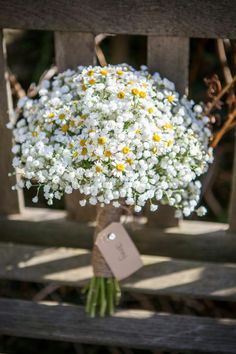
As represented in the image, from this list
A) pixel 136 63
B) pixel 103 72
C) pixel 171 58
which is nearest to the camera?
pixel 103 72

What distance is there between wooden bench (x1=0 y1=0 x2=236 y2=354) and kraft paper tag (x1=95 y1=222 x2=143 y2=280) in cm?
8

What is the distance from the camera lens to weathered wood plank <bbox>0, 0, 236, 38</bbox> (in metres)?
1.54

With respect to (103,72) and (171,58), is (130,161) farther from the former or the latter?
(171,58)

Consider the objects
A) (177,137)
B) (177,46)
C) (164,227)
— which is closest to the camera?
(177,137)

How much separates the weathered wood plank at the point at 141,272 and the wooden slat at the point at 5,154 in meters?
0.14

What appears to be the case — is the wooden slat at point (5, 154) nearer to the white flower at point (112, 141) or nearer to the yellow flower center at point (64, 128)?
the white flower at point (112, 141)

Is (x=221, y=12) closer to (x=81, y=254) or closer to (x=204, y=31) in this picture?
(x=204, y=31)

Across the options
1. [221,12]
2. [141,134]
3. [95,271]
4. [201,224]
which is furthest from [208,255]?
[221,12]

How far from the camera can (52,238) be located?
6.72 feet

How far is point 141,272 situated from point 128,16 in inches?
32.8

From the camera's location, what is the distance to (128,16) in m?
1.58

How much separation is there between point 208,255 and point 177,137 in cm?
61

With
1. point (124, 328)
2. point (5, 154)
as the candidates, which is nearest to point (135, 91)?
point (5, 154)

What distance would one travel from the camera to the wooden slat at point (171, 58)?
1635 mm
